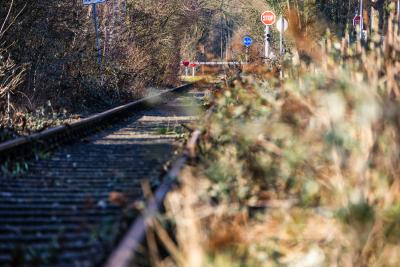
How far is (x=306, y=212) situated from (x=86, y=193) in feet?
7.58

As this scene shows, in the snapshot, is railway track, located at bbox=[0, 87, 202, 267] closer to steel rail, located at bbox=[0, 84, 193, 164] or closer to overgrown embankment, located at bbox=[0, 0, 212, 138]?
steel rail, located at bbox=[0, 84, 193, 164]

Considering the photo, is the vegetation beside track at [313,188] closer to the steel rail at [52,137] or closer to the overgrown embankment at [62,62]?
the steel rail at [52,137]

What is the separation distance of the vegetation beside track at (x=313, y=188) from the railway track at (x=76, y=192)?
0.53 meters

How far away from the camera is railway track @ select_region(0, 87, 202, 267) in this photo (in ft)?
14.1

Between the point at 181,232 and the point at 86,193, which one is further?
the point at 86,193

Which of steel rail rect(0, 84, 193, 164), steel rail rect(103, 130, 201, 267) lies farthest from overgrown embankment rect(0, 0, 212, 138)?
steel rail rect(103, 130, 201, 267)

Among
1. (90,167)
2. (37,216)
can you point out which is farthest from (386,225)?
(90,167)

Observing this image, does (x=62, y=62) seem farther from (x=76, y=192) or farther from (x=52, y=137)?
(x=76, y=192)

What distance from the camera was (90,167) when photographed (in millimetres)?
7551

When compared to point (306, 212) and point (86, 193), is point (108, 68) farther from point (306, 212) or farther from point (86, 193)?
point (306, 212)

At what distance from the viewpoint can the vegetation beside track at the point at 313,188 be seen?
3758 millimetres

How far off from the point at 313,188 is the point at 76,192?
2.38 meters

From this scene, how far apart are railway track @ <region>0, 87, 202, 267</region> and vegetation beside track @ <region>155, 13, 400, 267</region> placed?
0.53m

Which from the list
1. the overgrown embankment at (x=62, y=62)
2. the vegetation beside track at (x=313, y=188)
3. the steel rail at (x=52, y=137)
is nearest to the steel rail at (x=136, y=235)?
the vegetation beside track at (x=313, y=188)
